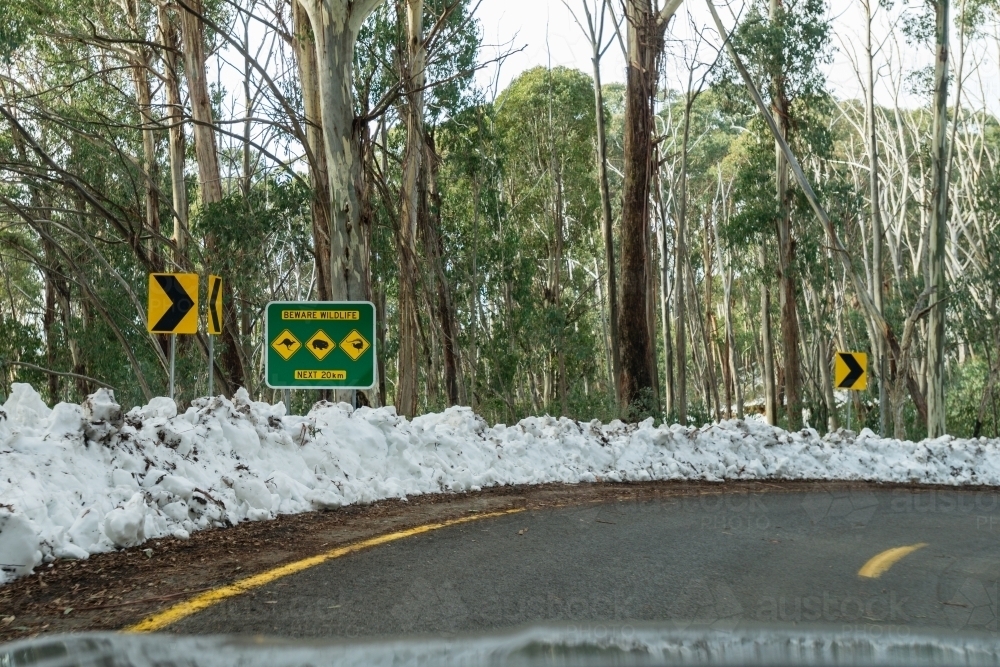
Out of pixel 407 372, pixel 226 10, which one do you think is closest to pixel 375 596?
→ pixel 407 372

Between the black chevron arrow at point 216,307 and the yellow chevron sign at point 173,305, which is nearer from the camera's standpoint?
the yellow chevron sign at point 173,305

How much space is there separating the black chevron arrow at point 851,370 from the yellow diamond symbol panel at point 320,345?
13622 mm

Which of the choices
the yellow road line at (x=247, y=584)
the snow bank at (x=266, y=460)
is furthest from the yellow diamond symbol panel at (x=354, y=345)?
the yellow road line at (x=247, y=584)

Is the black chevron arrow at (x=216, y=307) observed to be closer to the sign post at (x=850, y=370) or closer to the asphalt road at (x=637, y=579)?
the asphalt road at (x=637, y=579)

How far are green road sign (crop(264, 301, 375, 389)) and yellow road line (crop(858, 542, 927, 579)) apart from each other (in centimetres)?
597

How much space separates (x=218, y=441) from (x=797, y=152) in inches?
1064

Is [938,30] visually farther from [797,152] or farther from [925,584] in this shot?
[925,584]

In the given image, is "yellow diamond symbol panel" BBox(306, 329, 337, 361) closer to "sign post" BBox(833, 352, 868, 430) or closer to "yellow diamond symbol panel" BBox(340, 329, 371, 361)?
"yellow diamond symbol panel" BBox(340, 329, 371, 361)

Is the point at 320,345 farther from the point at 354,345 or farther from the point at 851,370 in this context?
the point at 851,370

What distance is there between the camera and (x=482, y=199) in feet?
103

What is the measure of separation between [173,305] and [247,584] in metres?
8.26

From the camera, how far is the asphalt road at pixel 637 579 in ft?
14.7

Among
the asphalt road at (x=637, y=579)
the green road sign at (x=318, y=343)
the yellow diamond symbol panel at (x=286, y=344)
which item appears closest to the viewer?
the asphalt road at (x=637, y=579)

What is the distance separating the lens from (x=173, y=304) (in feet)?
41.7
